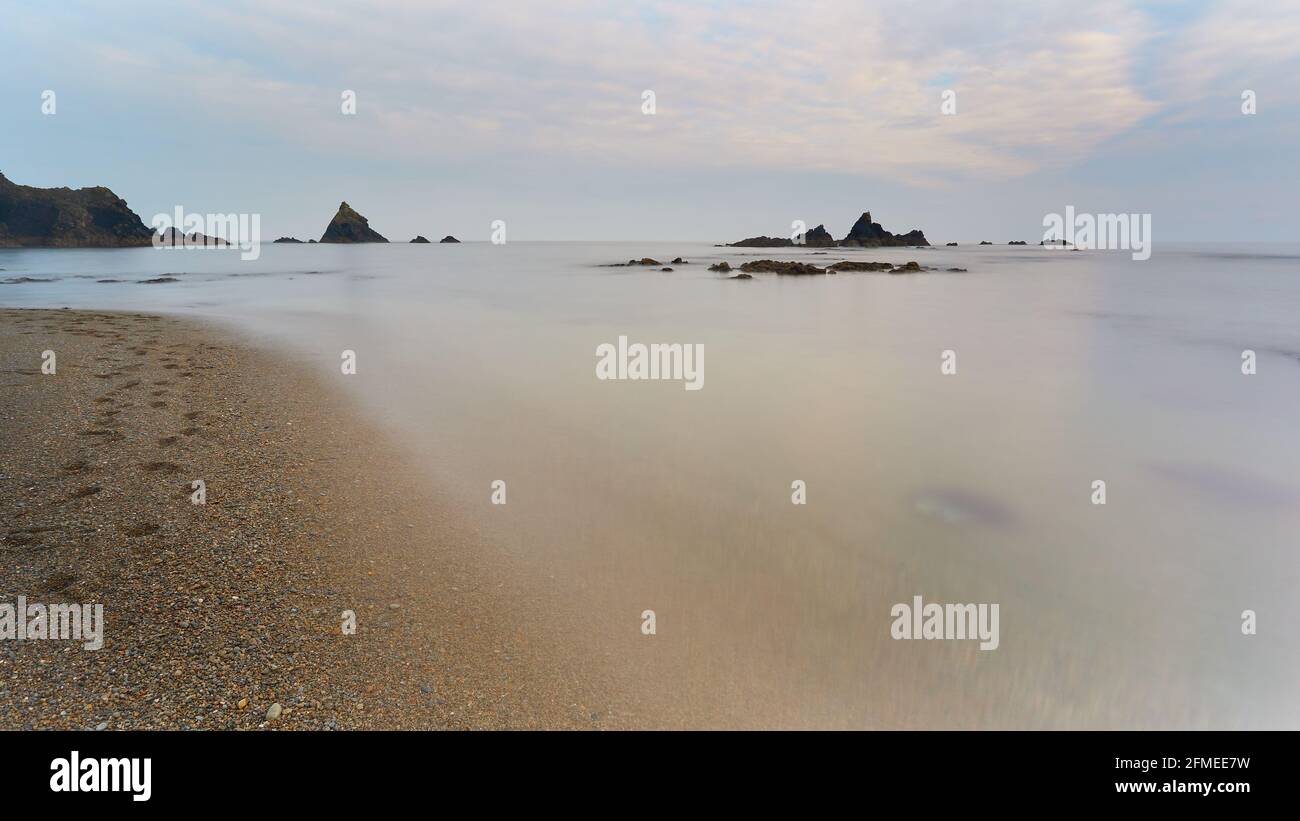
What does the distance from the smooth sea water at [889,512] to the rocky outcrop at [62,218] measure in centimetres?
14025

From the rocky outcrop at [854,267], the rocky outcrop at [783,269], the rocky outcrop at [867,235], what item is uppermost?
the rocky outcrop at [867,235]

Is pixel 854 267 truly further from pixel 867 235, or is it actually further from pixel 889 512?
pixel 867 235

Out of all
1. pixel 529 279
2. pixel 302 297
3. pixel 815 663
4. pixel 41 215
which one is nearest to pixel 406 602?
pixel 815 663

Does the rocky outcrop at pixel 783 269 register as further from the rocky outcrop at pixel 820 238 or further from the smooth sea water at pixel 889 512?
the rocky outcrop at pixel 820 238

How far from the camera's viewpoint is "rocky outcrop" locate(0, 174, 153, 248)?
4491 inches

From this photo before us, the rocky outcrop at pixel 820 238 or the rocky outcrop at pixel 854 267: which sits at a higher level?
the rocky outcrop at pixel 820 238

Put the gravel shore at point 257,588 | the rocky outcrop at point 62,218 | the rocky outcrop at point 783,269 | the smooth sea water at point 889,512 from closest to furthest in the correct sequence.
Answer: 1. the gravel shore at point 257,588
2. the smooth sea water at point 889,512
3. the rocky outcrop at point 783,269
4. the rocky outcrop at point 62,218

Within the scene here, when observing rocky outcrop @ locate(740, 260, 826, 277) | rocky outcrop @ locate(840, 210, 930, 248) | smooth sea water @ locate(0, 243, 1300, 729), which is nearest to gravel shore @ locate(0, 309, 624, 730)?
smooth sea water @ locate(0, 243, 1300, 729)

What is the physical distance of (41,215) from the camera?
115 m

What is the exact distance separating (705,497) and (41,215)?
15866cm

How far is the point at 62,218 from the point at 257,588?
513 ft

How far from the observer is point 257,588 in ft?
16.3

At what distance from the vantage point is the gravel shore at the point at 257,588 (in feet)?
12.5

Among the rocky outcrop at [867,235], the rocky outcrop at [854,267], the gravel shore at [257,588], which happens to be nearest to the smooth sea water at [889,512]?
the gravel shore at [257,588]
